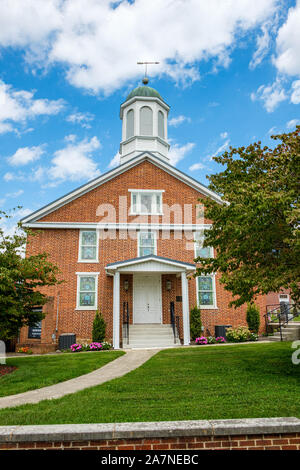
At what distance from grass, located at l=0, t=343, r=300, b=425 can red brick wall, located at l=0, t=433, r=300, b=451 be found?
764 mm

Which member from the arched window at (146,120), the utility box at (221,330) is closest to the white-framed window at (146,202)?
the arched window at (146,120)

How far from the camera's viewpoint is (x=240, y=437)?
406 cm

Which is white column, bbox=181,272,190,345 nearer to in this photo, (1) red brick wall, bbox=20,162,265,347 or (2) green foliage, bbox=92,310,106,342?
(1) red brick wall, bbox=20,162,265,347

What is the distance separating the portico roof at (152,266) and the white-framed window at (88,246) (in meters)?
1.92

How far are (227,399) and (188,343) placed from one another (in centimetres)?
987

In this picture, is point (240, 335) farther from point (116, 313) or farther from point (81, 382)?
point (81, 382)

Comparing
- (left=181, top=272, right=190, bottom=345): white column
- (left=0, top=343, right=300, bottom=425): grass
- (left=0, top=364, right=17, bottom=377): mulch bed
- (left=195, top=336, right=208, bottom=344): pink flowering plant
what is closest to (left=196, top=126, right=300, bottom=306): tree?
(left=0, top=343, right=300, bottom=425): grass

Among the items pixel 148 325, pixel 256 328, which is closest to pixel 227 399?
pixel 148 325

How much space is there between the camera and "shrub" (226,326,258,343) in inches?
631

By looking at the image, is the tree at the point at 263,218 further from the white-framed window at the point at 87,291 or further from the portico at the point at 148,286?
the white-framed window at the point at 87,291

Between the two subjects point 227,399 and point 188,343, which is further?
point 188,343

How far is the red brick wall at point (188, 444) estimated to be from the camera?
398 centimetres
